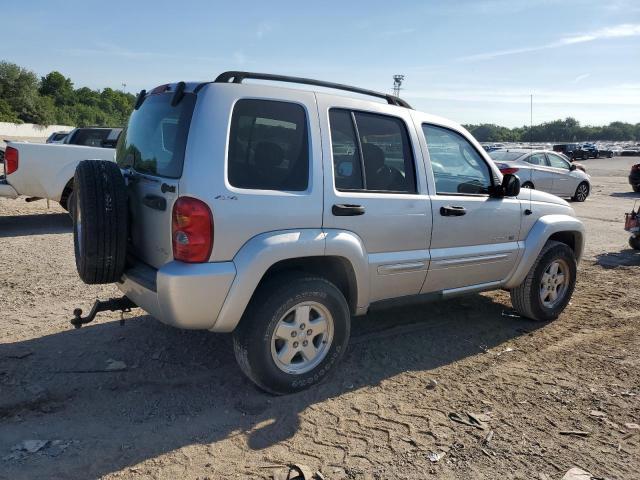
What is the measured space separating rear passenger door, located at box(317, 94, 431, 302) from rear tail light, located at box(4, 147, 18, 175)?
22.7 feet

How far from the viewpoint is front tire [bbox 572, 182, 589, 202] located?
16953 millimetres

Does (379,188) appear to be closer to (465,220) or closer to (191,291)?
(465,220)

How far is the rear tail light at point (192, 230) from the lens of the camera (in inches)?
125

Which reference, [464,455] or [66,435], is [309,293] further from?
[66,435]

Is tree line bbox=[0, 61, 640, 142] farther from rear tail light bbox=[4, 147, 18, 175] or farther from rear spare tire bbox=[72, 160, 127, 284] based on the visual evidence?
rear spare tire bbox=[72, 160, 127, 284]

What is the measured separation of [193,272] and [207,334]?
1684 mm

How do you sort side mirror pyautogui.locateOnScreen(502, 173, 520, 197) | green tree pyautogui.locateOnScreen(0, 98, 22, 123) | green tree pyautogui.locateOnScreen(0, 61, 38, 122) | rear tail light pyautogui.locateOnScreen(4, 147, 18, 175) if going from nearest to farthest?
side mirror pyautogui.locateOnScreen(502, 173, 520, 197), rear tail light pyautogui.locateOnScreen(4, 147, 18, 175), green tree pyautogui.locateOnScreen(0, 98, 22, 123), green tree pyautogui.locateOnScreen(0, 61, 38, 122)

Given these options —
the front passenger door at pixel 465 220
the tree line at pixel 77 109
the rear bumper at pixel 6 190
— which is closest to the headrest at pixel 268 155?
the front passenger door at pixel 465 220

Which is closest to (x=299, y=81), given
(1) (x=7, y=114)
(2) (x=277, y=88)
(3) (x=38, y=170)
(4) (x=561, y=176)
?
(2) (x=277, y=88)

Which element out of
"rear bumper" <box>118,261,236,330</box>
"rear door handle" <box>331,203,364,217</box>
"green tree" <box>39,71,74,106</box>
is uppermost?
"green tree" <box>39,71,74,106</box>

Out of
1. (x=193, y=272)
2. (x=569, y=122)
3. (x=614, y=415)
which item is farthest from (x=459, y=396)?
(x=569, y=122)

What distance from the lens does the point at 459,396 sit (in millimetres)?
3842

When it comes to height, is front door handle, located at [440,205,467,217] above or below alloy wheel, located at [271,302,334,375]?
above

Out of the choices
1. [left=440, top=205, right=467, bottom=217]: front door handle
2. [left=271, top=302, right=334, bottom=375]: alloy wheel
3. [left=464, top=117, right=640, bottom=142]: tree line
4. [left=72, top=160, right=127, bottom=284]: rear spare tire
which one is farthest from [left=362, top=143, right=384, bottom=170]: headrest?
[left=464, top=117, right=640, bottom=142]: tree line
